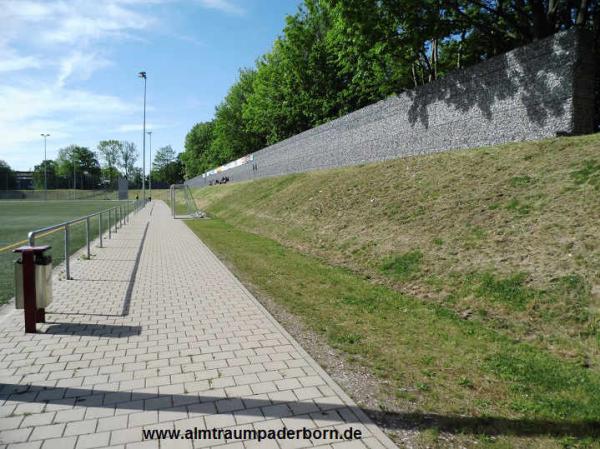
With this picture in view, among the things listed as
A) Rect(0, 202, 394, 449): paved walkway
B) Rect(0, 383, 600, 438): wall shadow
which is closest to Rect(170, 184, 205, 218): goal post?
Rect(0, 202, 394, 449): paved walkway

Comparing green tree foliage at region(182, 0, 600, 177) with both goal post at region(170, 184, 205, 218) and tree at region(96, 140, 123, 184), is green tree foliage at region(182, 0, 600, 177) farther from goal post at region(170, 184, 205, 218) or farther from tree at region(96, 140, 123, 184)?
tree at region(96, 140, 123, 184)

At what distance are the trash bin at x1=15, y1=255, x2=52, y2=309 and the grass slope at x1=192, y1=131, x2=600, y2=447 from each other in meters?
3.30

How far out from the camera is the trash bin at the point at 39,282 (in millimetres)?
4812

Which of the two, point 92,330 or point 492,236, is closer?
point 92,330

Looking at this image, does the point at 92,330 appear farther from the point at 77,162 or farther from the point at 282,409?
the point at 77,162

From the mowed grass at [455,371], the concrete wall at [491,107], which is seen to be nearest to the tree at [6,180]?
the concrete wall at [491,107]

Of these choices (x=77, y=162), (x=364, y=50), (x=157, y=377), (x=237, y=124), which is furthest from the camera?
(x=77, y=162)

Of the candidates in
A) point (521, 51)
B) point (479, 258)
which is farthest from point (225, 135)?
point (479, 258)

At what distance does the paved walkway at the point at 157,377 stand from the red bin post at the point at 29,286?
176 mm

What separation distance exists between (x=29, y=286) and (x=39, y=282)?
0.36ft

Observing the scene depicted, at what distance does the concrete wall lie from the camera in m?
10.1

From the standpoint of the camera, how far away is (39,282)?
194 inches

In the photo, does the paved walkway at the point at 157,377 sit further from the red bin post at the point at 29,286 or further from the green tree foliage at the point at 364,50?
the green tree foliage at the point at 364,50

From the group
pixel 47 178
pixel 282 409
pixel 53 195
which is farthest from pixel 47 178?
pixel 282 409
